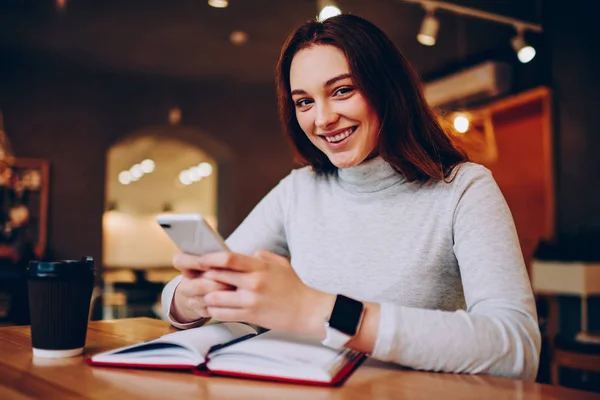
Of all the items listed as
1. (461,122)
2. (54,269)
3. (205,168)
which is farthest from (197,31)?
(205,168)

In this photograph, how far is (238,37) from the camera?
5.48 m

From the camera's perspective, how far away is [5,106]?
610cm

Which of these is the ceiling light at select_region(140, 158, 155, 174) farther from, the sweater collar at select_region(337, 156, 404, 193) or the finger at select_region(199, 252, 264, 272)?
the finger at select_region(199, 252, 264, 272)

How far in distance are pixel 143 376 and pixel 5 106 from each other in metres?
6.20

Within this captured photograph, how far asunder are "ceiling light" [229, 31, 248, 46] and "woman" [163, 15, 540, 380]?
415 cm

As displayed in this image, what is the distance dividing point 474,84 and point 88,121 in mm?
4317

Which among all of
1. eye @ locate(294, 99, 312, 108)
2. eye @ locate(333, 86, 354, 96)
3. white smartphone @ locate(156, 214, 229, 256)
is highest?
eye @ locate(333, 86, 354, 96)

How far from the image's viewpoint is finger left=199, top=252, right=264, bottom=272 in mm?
764

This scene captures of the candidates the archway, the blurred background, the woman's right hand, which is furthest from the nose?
the archway

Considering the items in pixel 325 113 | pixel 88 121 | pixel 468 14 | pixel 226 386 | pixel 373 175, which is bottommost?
pixel 226 386

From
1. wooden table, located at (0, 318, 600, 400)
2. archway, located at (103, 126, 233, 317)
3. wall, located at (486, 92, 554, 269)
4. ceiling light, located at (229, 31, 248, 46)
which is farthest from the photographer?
archway, located at (103, 126, 233, 317)

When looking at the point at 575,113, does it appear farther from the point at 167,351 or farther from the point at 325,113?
the point at 167,351

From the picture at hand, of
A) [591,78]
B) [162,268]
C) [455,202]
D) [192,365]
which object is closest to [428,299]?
[455,202]

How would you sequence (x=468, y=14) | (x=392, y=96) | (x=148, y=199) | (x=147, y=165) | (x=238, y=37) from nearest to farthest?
1. (x=392, y=96)
2. (x=468, y=14)
3. (x=238, y=37)
4. (x=147, y=165)
5. (x=148, y=199)
